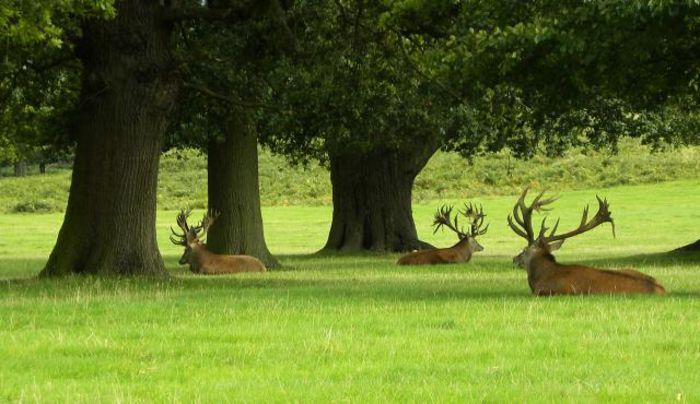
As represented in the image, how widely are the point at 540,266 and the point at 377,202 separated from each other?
17.8 meters

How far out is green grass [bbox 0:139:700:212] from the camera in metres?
79.1

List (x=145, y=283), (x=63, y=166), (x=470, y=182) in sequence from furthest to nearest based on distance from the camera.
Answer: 1. (x=63, y=166)
2. (x=470, y=182)
3. (x=145, y=283)

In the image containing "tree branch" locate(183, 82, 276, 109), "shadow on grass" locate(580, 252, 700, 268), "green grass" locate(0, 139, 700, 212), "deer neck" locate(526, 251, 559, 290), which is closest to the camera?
"deer neck" locate(526, 251, 559, 290)

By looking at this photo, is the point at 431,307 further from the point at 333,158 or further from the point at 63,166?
the point at 63,166

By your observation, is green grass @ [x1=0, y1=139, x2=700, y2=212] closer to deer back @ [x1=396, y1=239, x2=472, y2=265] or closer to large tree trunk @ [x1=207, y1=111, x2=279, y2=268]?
deer back @ [x1=396, y1=239, x2=472, y2=265]

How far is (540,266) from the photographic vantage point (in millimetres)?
14703

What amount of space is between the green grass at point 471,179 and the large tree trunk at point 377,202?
4193 centimetres

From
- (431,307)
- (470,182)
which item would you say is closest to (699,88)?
(431,307)

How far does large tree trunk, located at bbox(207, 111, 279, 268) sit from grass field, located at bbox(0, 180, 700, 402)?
6.89 m

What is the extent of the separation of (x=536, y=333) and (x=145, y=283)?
26.6 feet

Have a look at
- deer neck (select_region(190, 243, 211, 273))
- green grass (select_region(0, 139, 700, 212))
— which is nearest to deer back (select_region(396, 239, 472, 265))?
deer neck (select_region(190, 243, 211, 273))

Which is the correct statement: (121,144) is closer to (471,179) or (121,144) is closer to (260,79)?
(260,79)

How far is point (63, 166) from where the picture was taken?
124 meters

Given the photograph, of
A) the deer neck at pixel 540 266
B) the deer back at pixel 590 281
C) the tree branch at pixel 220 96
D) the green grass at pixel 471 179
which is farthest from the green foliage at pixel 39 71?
the green grass at pixel 471 179
